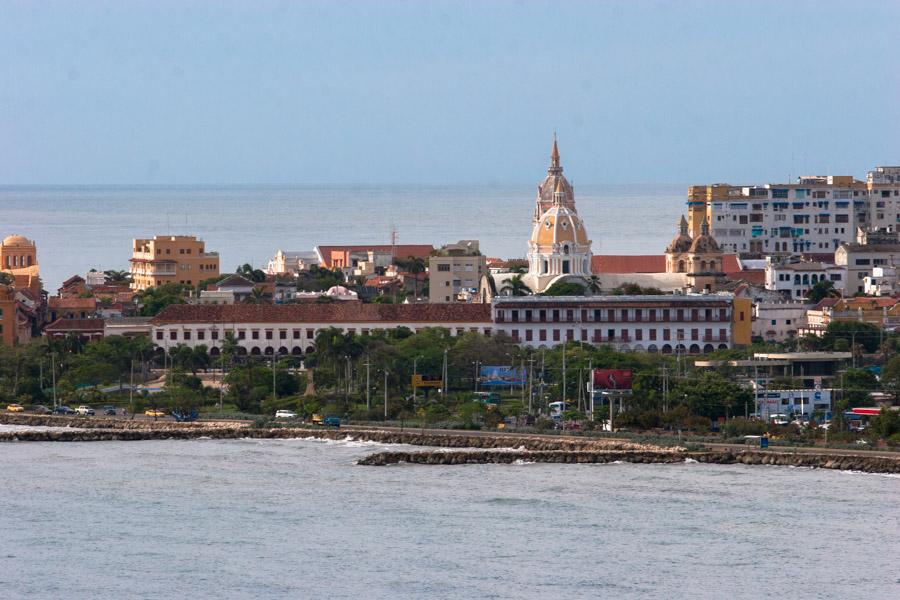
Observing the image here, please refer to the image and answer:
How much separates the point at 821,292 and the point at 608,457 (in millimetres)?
47523

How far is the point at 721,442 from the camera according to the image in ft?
201

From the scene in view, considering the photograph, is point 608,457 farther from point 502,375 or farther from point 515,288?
point 515,288

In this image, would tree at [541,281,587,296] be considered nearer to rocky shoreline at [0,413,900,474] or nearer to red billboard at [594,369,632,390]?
red billboard at [594,369,632,390]

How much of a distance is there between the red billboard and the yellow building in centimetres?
5331

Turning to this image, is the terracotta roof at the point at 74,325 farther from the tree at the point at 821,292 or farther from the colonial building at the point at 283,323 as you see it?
the tree at the point at 821,292

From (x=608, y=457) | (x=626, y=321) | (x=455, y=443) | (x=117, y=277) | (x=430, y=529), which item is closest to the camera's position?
(x=430, y=529)

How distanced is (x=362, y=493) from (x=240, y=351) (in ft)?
124

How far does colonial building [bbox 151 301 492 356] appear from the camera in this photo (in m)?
91.9

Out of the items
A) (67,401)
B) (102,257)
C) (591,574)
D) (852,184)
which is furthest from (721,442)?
(102,257)

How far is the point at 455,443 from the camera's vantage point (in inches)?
2458

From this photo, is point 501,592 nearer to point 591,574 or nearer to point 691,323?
point 591,574

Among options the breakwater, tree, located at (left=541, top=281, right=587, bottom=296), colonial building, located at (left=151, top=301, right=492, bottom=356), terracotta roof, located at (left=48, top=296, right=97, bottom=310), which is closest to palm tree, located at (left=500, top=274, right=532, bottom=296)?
tree, located at (left=541, top=281, right=587, bottom=296)

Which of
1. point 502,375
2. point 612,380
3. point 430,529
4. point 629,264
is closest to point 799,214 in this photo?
point 629,264

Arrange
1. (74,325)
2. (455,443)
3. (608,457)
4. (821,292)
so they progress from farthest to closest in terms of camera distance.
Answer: (821,292) < (74,325) < (455,443) < (608,457)
